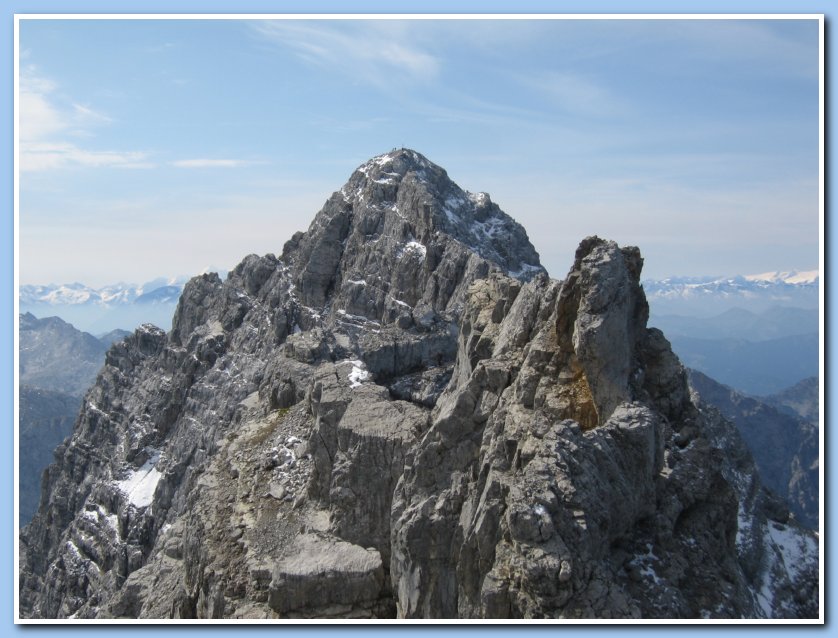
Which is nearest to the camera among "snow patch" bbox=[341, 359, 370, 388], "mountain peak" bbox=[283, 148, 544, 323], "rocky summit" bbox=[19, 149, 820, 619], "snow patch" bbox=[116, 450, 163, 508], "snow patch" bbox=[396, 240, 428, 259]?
"rocky summit" bbox=[19, 149, 820, 619]

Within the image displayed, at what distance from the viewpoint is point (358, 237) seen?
349 feet

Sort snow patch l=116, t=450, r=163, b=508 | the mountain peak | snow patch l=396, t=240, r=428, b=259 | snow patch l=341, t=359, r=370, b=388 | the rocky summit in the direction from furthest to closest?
snow patch l=116, t=450, r=163, b=508 < snow patch l=396, t=240, r=428, b=259 < the mountain peak < snow patch l=341, t=359, r=370, b=388 < the rocky summit

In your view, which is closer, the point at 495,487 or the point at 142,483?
the point at 495,487

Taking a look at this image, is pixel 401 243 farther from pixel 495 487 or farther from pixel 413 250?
pixel 495 487

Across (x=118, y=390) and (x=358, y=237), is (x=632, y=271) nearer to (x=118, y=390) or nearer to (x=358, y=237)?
(x=358, y=237)

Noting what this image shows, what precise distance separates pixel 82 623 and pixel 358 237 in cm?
8739

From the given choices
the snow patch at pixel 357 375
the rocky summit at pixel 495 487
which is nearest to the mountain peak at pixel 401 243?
the rocky summit at pixel 495 487

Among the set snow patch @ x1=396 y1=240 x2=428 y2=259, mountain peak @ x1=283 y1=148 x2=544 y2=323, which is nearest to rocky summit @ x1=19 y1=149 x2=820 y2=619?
mountain peak @ x1=283 y1=148 x2=544 y2=323

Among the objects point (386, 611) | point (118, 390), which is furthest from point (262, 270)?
point (386, 611)

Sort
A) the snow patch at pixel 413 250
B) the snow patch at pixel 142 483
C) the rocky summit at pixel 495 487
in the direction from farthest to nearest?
→ the snow patch at pixel 142 483
the snow patch at pixel 413 250
the rocky summit at pixel 495 487

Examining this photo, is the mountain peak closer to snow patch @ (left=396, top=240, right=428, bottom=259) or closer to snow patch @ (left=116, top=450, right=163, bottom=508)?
snow patch @ (left=396, top=240, right=428, bottom=259)

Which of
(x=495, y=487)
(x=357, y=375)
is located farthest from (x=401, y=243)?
(x=495, y=487)

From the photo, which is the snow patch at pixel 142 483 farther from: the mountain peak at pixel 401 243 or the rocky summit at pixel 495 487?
the rocky summit at pixel 495 487

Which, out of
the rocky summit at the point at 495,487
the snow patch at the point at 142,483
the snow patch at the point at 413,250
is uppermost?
the snow patch at the point at 413,250
